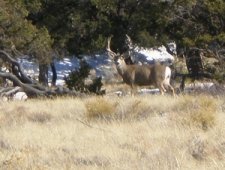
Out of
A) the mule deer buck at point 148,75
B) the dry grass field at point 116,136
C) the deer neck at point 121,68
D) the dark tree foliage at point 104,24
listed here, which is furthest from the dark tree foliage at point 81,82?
the dry grass field at point 116,136

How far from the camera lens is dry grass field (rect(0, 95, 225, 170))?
8.05 metres

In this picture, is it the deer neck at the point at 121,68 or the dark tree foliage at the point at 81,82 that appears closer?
the deer neck at the point at 121,68

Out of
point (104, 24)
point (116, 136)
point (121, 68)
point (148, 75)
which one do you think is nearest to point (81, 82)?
point (104, 24)

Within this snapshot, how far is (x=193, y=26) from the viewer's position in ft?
74.6

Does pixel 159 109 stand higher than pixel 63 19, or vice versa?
pixel 63 19

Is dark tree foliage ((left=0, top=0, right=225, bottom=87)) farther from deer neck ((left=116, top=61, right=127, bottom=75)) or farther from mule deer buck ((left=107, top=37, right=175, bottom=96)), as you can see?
deer neck ((left=116, top=61, right=127, bottom=75))

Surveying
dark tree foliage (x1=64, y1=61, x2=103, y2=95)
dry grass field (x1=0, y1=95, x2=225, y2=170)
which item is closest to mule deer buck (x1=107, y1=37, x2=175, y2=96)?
dark tree foliage (x1=64, y1=61, x2=103, y2=95)

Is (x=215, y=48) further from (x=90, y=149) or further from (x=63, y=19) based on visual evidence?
(x=90, y=149)

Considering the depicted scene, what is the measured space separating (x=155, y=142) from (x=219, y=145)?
1094 mm

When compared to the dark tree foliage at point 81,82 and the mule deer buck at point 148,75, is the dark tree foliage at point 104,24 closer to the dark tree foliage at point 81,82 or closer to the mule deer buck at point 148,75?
the dark tree foliage at point 81,82

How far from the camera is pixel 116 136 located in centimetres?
1009

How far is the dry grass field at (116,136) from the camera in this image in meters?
8.05

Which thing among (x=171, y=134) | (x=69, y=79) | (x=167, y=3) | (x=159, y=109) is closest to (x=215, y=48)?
(x=167, y=3)

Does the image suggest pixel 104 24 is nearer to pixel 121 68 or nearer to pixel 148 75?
pixel 121 68
